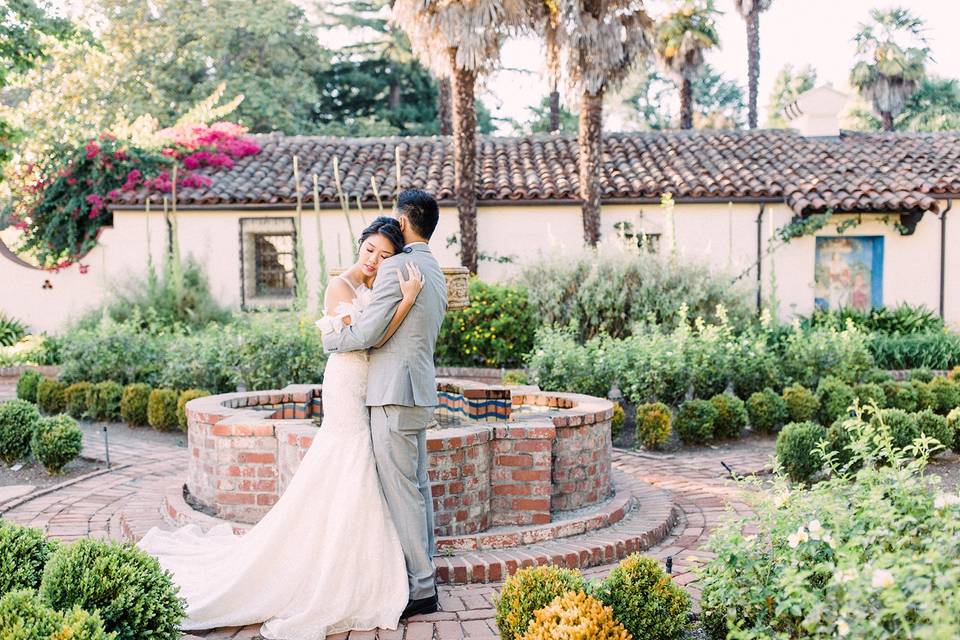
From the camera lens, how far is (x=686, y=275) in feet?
37.6

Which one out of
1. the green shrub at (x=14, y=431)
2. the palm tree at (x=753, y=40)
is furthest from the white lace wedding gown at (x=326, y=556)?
the palm tree at (x=753, y=40)

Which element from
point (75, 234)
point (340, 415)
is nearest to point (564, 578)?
point (340, 415)

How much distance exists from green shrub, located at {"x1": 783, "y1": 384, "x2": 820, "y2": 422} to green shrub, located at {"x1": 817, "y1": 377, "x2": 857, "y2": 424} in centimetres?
9

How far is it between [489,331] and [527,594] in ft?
26.7

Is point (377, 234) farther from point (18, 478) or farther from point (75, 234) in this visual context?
point (75, 234)

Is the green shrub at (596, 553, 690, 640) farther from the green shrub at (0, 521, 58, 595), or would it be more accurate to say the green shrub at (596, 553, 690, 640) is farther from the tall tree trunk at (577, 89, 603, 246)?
the tall tree trunk at (577, 89, 603, 246)

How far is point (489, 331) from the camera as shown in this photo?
11398 mm

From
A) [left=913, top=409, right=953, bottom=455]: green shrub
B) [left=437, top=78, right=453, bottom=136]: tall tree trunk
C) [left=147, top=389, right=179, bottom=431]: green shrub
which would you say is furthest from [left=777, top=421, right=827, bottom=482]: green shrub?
[left=437, top=78, right=453, bottom=136]: tall tree trunk

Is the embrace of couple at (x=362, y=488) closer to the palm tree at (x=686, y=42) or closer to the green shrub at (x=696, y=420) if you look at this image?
the green shrub at (x=696, y=420)

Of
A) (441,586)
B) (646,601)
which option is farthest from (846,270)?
(646,601)

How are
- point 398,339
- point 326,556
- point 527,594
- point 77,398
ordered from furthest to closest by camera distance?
1. point 77,398
2. point 398,339
3. point 326,556
4. point 527,594

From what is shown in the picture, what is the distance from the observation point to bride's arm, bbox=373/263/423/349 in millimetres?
3855

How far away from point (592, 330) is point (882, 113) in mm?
18871

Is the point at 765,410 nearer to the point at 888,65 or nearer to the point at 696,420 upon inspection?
the point at 696,420
